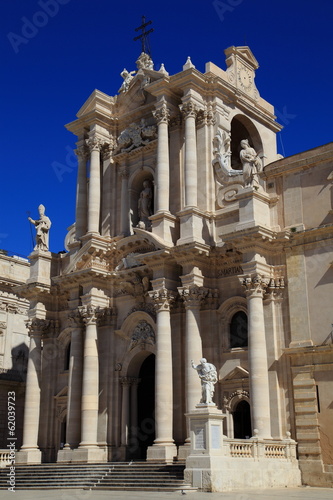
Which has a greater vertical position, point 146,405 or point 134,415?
point 146,405

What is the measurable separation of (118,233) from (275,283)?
9.61 metres

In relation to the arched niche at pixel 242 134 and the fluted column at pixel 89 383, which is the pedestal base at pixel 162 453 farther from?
the arched niche at pixel 242 134

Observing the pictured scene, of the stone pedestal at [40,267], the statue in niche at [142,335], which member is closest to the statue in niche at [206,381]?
the statue in niche at [142,335]

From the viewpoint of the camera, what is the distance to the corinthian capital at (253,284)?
1048 inches

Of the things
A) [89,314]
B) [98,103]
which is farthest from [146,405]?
[98,103]

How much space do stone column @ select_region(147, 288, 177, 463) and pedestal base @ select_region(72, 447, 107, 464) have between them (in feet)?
12.4

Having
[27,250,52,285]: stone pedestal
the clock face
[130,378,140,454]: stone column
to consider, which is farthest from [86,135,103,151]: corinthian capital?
[130,378,140,454]: stone column

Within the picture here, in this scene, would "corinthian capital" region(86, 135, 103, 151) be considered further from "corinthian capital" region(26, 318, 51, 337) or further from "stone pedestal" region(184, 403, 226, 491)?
"stone pedestal" region(184, 403, 226, 491)

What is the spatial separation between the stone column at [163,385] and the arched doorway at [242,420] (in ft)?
8.74

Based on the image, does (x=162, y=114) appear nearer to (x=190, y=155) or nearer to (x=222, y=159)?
(x=190, y=155)

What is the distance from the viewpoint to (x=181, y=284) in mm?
29859

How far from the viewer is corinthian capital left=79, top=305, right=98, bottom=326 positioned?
104ft

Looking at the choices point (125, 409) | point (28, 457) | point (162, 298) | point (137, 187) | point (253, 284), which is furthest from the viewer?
point (137, 187)

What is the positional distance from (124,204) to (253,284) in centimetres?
1010
